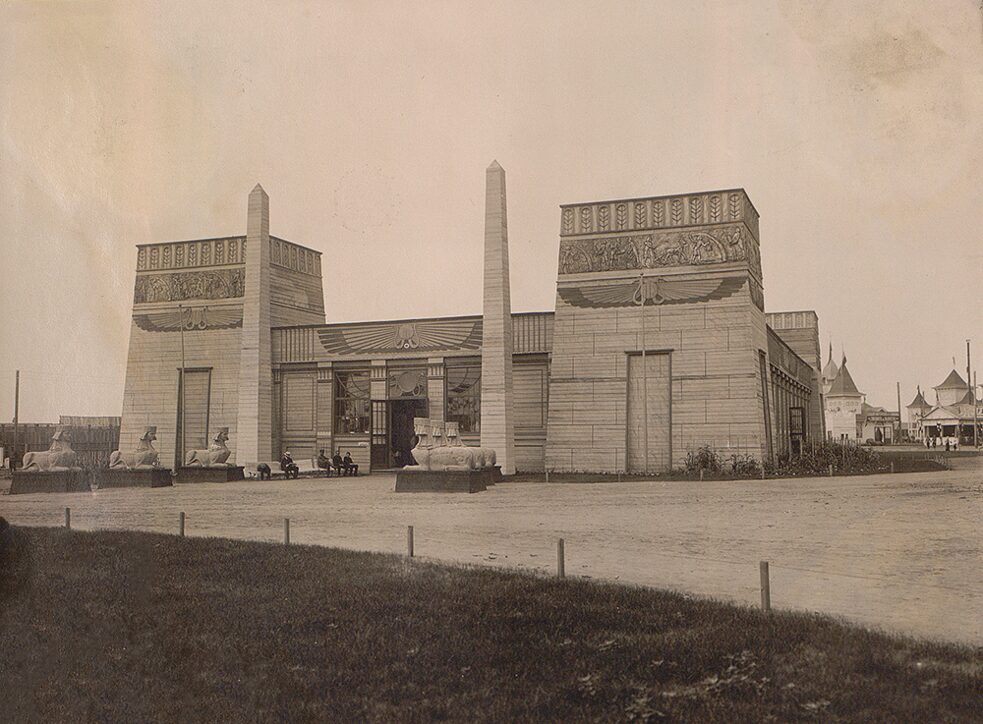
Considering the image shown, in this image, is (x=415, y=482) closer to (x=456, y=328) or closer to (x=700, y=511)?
(x=700, y=511)

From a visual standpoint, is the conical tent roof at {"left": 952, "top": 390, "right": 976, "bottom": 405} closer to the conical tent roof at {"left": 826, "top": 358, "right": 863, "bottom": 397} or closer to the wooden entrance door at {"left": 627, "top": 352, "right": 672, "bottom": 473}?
the wooden entrance door at {"left": 627, "top": 352, "right": 672, "bottom": 473}

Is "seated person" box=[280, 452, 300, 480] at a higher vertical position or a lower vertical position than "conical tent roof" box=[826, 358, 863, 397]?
lower

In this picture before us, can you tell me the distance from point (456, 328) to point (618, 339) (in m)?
6.96

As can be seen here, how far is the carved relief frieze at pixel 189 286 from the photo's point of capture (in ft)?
110

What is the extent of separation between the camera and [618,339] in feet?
91.7

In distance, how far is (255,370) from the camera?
32500 mm

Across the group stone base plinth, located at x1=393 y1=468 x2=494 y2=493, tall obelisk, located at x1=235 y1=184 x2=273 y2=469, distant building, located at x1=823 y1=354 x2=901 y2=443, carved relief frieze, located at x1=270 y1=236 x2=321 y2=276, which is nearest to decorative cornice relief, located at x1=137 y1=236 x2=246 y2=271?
carved relief frieze, located at x1=270 y1=236 x2=321 y2=276

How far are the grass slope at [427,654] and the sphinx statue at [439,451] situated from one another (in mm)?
11196

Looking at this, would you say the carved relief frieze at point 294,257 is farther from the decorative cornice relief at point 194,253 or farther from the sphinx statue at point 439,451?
the sphinx statue at point 439,451

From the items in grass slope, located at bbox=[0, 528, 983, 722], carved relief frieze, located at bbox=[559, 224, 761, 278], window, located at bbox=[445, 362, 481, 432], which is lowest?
grass slope, located at bbox=[0, 528, 983, 722]

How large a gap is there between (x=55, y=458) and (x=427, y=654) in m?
16.4

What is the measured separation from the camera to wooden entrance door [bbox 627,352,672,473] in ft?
89.4

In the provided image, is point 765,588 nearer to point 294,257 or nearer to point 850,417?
point 294,257

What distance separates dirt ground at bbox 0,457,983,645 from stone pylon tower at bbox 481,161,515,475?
539 cm
